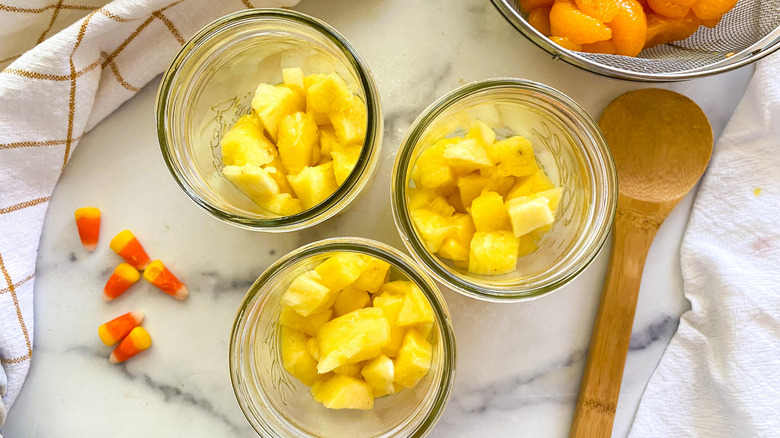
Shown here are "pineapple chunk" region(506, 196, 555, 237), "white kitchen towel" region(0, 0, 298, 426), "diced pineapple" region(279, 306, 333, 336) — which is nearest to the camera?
"pineapple chunk" region(506, 196, 555, 237)

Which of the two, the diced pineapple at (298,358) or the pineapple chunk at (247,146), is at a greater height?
the pineapple chunk at (247,146)

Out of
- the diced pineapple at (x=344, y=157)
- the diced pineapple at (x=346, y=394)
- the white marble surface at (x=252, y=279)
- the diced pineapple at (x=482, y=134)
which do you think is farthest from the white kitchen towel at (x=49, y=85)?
the diced pineapple at (x=346, y=394)

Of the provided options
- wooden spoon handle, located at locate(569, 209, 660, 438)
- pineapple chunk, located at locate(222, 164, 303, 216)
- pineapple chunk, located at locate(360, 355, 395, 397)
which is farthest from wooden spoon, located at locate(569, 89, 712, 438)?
pineapple chunk, located at locate(222, 164, 303, 216)

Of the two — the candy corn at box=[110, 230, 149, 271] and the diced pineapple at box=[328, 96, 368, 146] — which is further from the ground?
the diced pineapple at box=[328, 96, 368, 146]

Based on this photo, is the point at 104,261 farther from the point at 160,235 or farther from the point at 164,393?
the point at 164,393

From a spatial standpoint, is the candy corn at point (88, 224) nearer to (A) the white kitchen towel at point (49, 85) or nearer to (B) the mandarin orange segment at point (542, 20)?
(A) the white kitchen towel at point (49, 85)

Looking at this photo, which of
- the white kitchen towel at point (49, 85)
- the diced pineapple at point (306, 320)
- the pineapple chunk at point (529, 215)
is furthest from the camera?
the white kitchen towel at point (49, 85)

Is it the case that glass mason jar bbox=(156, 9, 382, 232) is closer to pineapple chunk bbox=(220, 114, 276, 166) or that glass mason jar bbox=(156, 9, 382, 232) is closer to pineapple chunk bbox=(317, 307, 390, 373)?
pineapple chunk bbox=(220, 114, 276, 166)
